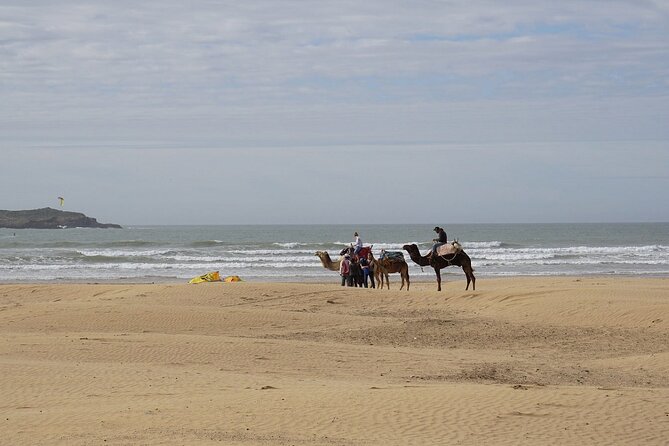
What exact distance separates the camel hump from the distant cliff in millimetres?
112048

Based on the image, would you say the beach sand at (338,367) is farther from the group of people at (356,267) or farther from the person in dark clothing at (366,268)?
the person in dark clothing at (366,268)

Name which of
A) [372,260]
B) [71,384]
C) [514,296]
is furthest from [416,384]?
[372,260]

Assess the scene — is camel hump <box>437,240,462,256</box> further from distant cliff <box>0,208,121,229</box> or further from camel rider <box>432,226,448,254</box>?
distant cliff <box>0,208,121,229</box>

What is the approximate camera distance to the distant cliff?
129 meters

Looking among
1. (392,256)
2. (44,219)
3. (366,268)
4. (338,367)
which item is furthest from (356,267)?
(44,219)

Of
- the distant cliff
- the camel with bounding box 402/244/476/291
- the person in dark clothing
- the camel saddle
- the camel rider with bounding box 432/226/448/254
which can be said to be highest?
the distant cliff

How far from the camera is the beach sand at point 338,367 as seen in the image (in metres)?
8.72

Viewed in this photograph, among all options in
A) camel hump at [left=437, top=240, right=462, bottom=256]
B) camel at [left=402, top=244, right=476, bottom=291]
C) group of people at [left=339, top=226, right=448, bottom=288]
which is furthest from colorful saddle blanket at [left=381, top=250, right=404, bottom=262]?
camel hump at [left=437, top=240, right=462, bottom=256]

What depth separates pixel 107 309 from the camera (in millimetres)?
20188

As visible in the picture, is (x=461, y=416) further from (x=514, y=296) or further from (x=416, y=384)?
(x=514, y=296)

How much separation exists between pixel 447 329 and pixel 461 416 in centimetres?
978

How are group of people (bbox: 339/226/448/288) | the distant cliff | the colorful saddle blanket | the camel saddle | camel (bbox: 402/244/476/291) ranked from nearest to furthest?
1. the camel saddle
2. camel (bbox: 402/244/476/291)
3. group of people (bbox: 339/226/448/288)
4. the colorful saddle blanket
5. the distant cliff

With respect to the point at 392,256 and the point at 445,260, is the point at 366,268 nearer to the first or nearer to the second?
the point at 392,256

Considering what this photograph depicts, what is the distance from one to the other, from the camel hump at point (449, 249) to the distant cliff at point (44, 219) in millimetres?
112048
